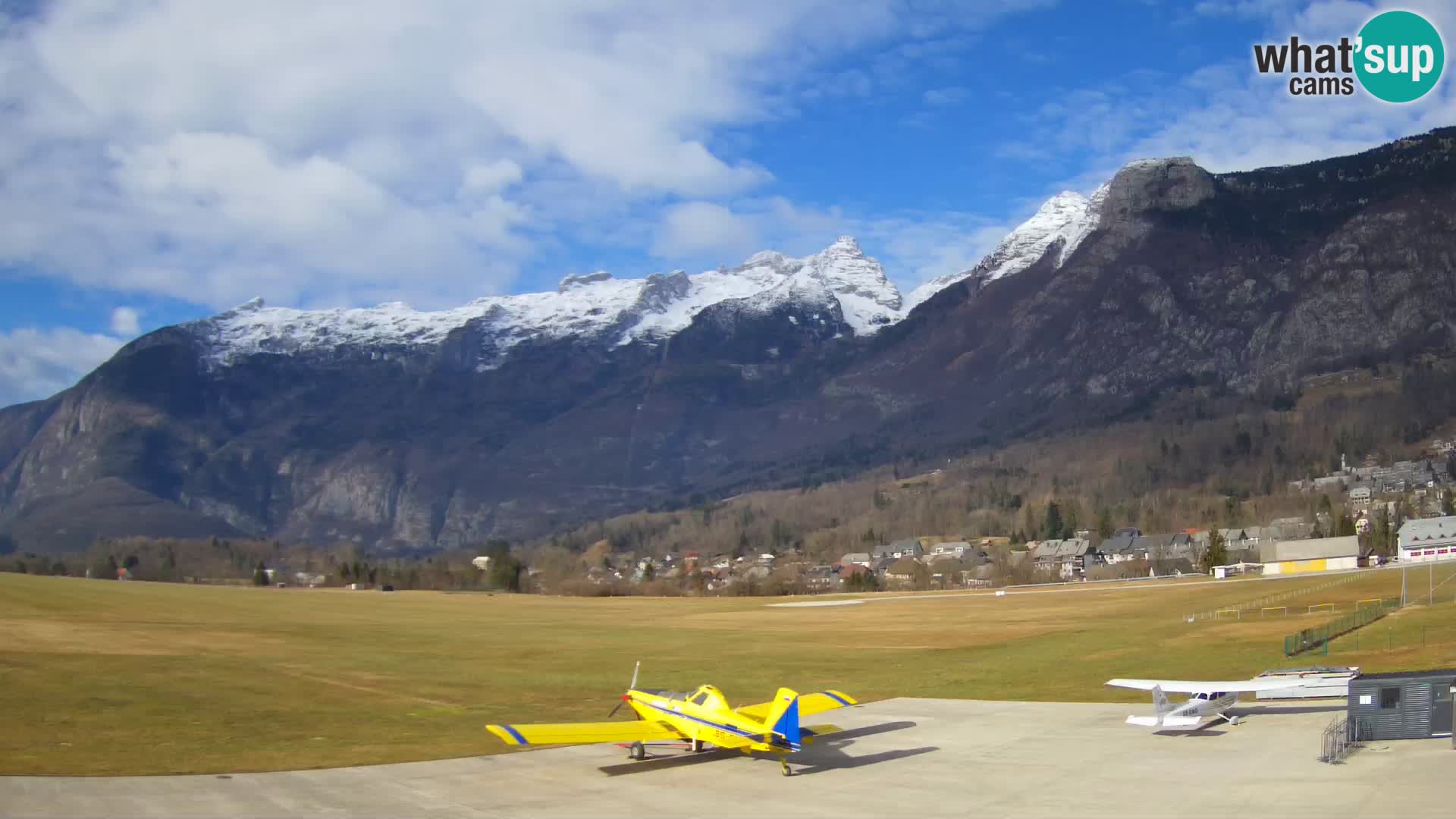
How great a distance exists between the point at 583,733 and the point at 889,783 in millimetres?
8242

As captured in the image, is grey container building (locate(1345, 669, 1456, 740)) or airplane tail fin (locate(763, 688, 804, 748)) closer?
airplane tail fin (locate(763, 688, 804, 748))

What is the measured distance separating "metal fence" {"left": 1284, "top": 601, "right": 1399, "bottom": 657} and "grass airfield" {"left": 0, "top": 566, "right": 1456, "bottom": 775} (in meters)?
1.16

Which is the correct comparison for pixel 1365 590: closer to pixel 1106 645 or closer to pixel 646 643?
pixel 1106 645

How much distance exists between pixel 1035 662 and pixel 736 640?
2508 cm

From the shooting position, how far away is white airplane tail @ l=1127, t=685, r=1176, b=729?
113ft

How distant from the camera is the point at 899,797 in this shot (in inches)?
1100

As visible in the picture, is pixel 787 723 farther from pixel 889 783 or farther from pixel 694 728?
pixel 694 728

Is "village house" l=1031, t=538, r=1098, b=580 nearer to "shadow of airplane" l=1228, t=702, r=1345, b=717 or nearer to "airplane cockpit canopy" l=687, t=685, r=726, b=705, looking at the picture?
"shadow of airplane" l=1228, t=702, r=1345, b=717

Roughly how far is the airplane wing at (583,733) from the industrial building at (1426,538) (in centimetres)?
11492

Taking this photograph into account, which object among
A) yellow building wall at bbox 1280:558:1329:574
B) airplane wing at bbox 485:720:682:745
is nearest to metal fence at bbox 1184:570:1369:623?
yellow building wall at bbox 1280:558:1329:574

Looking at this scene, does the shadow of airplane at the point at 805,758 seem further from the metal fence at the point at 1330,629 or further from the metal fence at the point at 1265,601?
the metal fence at the point at 1265,601

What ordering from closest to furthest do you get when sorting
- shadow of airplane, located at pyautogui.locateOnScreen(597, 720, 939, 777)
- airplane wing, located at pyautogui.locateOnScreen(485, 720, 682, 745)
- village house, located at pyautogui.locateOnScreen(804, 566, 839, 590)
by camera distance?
airplane wing, located at pyautogui.locateOnScreen(485, 720, 682, 745) < shadow of airplane, located at pyautogui.locateOnScreen(597, 720, 939, 777) < village house, located at pyautogui.locateOnScreen(804, 566, 839, 590)

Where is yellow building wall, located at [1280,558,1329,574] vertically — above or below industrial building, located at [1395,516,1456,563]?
below

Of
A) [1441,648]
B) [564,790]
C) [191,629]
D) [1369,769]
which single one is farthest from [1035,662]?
[191,629]
